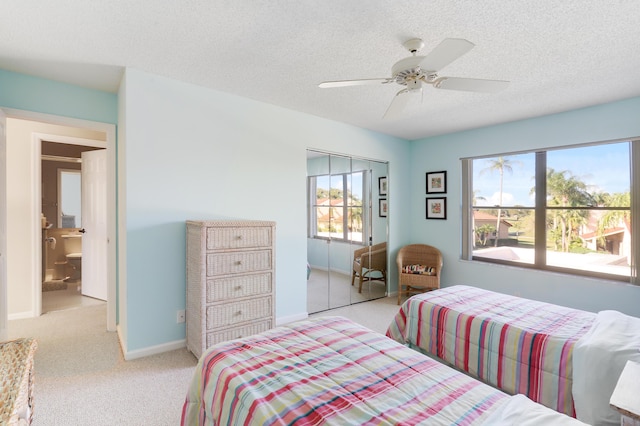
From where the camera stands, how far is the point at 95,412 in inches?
78.9

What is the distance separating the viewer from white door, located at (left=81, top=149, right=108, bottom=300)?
14.0 feet

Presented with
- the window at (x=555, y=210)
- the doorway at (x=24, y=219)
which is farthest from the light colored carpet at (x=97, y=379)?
the window at (x=555, y=210)

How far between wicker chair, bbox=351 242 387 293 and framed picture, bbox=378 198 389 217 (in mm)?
470

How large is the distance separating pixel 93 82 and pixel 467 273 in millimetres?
5065

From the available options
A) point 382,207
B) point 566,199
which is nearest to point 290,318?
point 382,207

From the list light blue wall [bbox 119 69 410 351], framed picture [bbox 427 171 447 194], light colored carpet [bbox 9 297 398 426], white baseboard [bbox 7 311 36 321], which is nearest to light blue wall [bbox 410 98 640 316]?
framed picture [bbox 427 171 447 194]

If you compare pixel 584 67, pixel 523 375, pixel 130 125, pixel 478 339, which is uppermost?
pixel 584 67

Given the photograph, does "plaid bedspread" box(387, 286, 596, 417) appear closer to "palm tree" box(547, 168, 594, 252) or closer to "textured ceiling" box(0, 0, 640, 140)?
"palm tree" box(547, 168, 594, 252)

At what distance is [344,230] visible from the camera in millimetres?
4391

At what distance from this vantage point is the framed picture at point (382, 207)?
15.8 feet

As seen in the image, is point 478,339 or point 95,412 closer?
point 95,412

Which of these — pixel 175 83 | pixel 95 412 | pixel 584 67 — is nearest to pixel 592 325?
pixel 584 67

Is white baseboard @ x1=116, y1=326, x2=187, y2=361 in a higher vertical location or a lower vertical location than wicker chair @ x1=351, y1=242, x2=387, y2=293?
lower

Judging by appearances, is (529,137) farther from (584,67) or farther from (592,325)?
(592,325)
